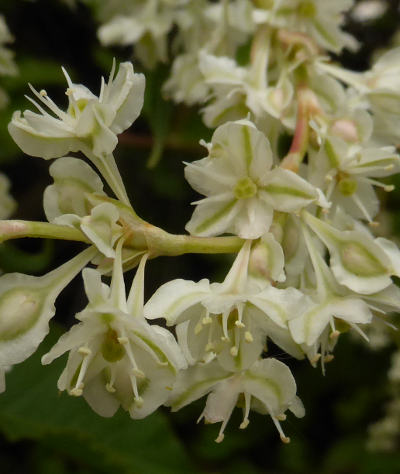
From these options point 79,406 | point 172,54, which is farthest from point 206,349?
point 172,54

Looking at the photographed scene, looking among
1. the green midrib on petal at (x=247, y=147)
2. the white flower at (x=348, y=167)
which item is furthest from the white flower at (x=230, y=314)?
the white flower at (x=348, y=167)

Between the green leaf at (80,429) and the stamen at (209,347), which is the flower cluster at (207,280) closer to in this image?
the stamen at (209,347)

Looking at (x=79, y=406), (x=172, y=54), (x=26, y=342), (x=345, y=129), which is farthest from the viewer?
(x=172, y=54)

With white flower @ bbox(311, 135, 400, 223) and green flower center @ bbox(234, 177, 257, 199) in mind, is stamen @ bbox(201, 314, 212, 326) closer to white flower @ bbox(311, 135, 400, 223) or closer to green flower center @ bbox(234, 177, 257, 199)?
green flower center @ bbox(234, 177, 257, 199)

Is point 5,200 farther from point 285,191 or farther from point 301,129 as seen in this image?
point 285,191

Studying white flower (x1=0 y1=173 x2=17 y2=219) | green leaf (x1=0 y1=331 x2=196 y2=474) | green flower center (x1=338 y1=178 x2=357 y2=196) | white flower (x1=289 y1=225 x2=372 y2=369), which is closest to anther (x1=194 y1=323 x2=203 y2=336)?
white flower (x1=289 y1=225 x2=372 y2=369)

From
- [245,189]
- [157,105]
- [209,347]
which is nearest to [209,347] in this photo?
[209,347]

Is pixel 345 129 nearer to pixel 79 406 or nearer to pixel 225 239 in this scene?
pixel 225 239
